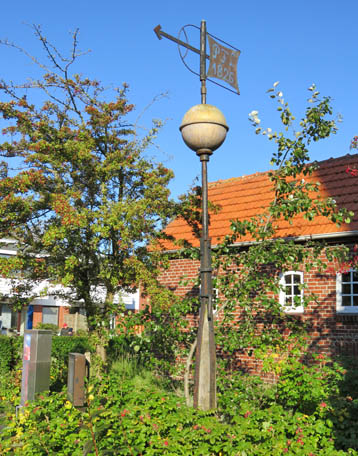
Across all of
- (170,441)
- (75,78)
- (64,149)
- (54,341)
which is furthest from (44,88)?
(170,441)

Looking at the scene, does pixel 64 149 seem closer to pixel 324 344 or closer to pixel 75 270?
pixel 75 270

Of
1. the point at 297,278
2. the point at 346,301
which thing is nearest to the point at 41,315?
the point at 297,278

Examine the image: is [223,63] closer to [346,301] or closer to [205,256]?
[205,256]

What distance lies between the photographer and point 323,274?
410 inches

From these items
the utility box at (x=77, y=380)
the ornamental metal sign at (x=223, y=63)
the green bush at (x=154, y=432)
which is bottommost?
the green bush at (x=154, y=432)

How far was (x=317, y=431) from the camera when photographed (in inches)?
207

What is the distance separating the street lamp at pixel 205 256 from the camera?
544 cm

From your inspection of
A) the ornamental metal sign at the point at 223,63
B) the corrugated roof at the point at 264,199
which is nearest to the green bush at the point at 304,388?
the corrugated roof at the point at 264,199

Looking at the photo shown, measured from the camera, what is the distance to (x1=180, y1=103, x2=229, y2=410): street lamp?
5442 mm

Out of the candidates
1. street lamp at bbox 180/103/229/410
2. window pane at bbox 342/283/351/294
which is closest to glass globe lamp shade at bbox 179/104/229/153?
street lamp at bbox 180/103/229/410

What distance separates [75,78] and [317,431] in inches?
299

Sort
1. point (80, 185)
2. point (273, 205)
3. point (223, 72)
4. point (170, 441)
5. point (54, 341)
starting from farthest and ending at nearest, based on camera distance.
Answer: point (54, 341)
point (80, 185)
point (273, 205)
point (223, 72)
point (170, 441)

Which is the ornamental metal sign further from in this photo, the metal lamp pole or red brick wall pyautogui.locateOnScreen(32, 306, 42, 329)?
red brick wall pyautogui.locateOnScreen(32, 306, 42, 329)

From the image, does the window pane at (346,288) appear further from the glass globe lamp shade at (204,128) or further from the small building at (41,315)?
the small building at (41,315)
